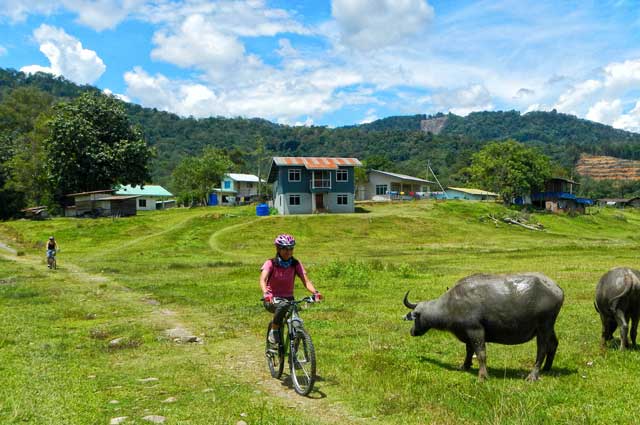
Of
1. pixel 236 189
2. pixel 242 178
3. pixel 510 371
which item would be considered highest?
pixel 242 178

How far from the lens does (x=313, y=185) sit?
248 feet

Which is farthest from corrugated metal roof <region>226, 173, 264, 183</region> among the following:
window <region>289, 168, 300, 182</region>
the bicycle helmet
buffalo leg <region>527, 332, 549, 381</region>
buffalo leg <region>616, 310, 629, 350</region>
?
buffalo leg <region>527, 332, 549, 381</region>

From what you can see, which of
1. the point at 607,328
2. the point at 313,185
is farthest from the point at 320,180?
the point at 607,328

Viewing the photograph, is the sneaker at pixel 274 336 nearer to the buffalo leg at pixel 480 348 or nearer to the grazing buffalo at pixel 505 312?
the grazing buffalo at pixel 505 312

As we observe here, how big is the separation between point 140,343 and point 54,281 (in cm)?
1656

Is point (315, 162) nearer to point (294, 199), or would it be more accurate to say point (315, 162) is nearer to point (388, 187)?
point (294, 199)

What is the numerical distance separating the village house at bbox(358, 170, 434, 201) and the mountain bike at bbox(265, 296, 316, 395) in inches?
3560

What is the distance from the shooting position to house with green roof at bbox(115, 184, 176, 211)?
105m

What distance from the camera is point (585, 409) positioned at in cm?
807

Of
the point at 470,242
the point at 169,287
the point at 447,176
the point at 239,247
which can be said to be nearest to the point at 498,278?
the point at 169,287

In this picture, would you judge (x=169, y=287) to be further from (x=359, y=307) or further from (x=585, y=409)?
(x=585, y=409)

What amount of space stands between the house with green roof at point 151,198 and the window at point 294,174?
4072 cm

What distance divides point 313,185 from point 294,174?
11.1ft

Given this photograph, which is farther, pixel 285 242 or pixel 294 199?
pixel 294 199
